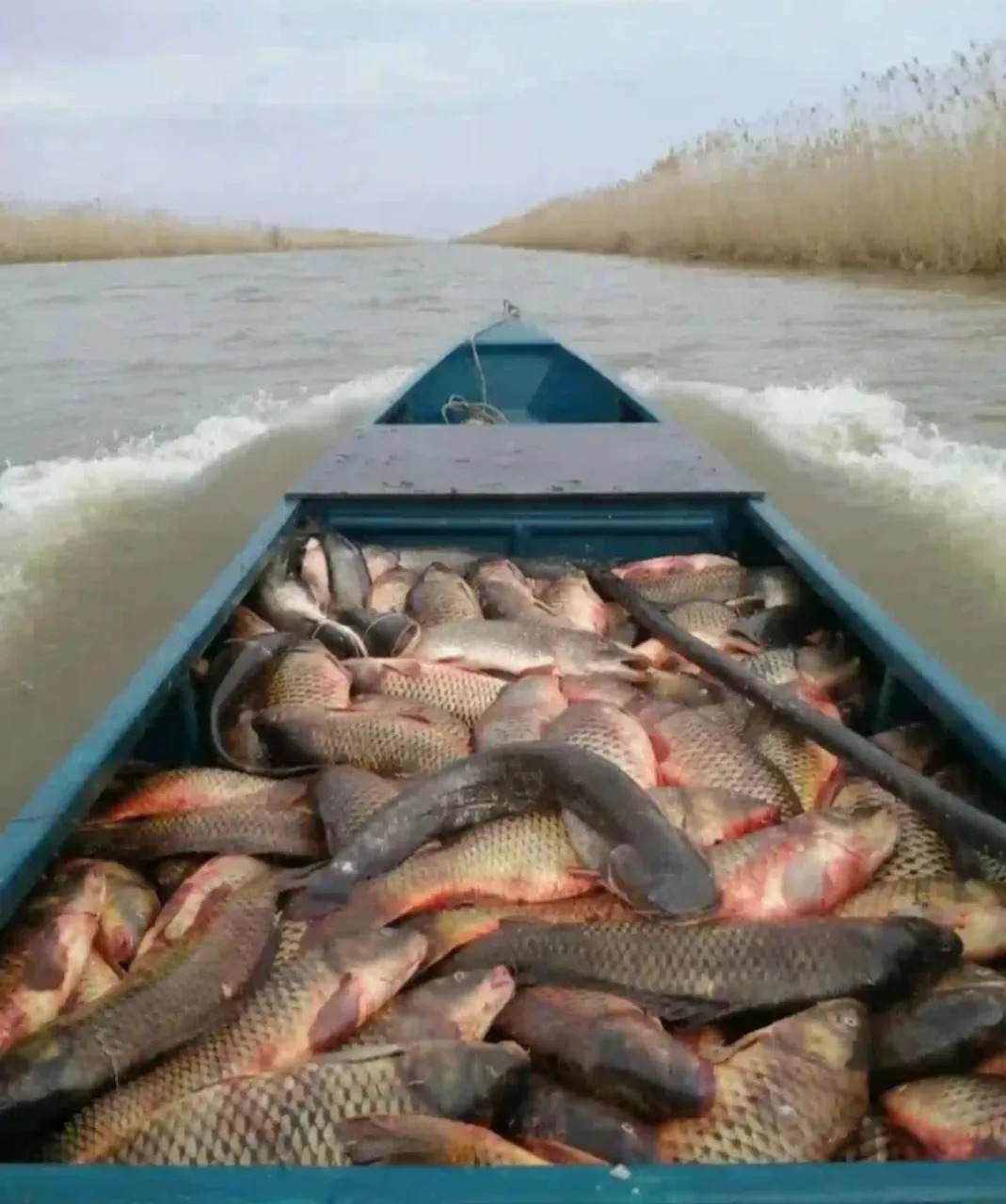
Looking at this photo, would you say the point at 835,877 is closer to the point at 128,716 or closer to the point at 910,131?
the point at 128,716

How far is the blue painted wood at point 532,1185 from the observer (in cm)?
153

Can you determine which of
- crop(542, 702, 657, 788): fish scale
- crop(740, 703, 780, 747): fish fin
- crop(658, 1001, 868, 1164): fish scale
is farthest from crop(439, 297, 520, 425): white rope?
crop(658, 1001, 868, 1164): fish scale

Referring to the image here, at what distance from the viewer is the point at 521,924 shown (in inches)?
94.3

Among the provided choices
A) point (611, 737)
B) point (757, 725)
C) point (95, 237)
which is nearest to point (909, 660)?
point (757, 725)

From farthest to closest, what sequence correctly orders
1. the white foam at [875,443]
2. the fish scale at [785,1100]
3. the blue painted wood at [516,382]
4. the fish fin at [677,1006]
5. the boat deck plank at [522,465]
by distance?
the blue painted wood at [516,382], the white foam at [875,443], the boat deck plank at [522,465], the fish fin at [677,1006], the fish scale at [785,1100]

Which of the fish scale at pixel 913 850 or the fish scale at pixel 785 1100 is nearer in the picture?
the fish scale at pixel 785 1100

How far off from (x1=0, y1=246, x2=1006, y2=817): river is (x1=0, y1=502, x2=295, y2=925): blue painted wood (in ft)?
5.32

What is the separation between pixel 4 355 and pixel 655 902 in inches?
665

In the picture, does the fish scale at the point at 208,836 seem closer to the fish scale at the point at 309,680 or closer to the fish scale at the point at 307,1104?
the fish scale at the point at 309,680

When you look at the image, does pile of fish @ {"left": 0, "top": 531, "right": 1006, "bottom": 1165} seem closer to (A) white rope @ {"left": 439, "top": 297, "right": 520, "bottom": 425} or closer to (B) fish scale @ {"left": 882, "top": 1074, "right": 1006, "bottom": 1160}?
(B) fish scale @ {"left": 882, "top": 1074, "right": 1006, "bottom": 1160}

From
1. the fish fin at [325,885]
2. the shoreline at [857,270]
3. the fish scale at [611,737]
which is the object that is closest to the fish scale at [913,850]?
the fish scale at [611,737]

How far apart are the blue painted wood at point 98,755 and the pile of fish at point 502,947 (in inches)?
4.7

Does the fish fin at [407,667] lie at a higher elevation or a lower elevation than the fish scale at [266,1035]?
higher

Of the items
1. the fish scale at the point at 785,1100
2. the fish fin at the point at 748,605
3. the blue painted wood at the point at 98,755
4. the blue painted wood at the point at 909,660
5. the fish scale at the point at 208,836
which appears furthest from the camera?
the fish fin at the point at 748,605
